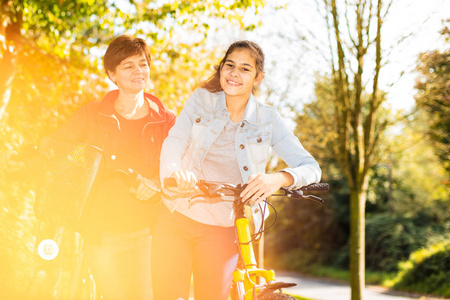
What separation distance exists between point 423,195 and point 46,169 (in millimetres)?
28973

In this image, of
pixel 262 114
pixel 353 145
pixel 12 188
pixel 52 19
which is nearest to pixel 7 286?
pixel 12 188

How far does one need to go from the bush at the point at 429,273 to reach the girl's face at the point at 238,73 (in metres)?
19.0

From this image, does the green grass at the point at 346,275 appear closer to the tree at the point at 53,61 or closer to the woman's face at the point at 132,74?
the tree at the point at 53,61

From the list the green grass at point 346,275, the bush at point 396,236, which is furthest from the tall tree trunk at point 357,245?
the bush at point 396,236

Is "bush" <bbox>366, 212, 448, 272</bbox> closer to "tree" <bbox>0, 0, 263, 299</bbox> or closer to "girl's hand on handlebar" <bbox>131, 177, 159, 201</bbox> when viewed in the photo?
"tree" <bbox>0, 0, 263, 299</bbox>

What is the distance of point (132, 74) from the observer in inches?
143

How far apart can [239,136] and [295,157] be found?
1.20ft

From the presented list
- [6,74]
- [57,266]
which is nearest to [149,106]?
[57,266]

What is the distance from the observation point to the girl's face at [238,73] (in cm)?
311

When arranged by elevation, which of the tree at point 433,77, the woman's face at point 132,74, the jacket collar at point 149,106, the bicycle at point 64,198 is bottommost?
the bicycle at point 64,198

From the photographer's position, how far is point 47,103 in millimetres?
9375

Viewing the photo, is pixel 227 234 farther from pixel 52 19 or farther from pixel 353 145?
pixel 353 145

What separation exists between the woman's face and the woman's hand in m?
1.41

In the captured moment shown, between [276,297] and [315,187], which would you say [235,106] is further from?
[276,297]
